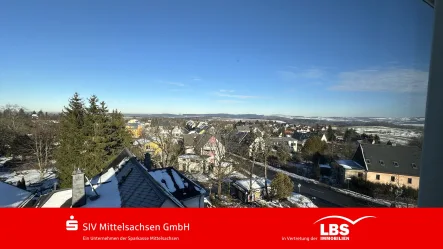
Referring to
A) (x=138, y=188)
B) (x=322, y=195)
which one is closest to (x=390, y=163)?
(x=322, y=195)

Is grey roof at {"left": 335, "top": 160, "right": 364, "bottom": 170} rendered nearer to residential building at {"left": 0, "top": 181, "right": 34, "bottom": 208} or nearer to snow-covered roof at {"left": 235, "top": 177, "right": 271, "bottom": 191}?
snow-covered roof at {"left": 235, "top": 177, "right": 271, "bottom": 191}

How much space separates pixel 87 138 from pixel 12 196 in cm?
83

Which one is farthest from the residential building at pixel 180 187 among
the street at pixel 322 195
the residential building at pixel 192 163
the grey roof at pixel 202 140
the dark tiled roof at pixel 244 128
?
the dark tiled roof at pixel 244 128

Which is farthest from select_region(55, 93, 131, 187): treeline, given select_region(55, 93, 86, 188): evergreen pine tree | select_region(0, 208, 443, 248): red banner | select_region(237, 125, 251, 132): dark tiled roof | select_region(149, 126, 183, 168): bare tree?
select_region(237, 125, 251, 132): dark tiled roof

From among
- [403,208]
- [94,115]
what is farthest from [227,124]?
[403,208]

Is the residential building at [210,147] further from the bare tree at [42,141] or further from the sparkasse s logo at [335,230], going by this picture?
the bare tree at [42,141]

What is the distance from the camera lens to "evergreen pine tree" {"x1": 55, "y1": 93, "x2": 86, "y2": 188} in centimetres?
127

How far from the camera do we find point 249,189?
4.87 feet

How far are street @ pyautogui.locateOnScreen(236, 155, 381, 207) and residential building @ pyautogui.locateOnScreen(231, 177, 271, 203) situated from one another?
0.06 metres

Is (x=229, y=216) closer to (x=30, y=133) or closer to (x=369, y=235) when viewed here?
(x=369, y=235)

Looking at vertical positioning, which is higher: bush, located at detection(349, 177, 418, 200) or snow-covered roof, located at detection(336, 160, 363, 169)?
snow-covered roof, located at detection(336, 160, 363, 169)

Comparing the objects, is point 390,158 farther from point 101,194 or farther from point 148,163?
point 101,194

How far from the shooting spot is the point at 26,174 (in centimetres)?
141

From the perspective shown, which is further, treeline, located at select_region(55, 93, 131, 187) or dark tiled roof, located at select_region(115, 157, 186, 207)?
dark tiled roof, located at select_region(115, 157, 186, 207)
